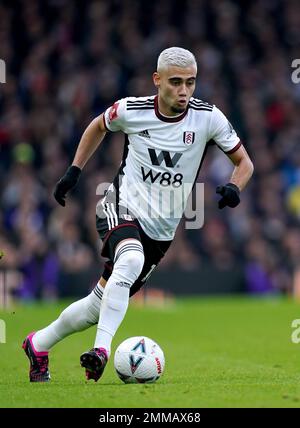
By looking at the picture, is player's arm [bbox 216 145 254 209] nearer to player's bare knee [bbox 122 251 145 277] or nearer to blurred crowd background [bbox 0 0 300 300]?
player's bare knee [bbox 122 251 145 277]

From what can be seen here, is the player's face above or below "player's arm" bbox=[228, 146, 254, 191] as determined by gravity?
above

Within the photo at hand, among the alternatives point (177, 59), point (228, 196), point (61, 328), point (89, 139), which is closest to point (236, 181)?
point (228, 196)

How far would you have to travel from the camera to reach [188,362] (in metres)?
10.0

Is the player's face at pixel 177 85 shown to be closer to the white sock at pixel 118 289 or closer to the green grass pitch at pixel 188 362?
the white sock at pixel 118 289

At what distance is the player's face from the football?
5.99 feet

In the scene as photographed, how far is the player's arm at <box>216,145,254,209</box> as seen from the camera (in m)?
8.10

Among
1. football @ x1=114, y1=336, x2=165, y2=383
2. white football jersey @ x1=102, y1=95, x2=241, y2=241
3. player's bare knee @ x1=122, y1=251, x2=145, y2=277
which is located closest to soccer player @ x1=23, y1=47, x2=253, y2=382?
white football jersey @ x1=102, y1=95, x2=241, y2=241

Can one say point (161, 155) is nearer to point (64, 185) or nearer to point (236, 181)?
point (236, 181)

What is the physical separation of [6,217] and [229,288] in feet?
14.5

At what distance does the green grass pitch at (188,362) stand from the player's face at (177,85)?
6.80 ft

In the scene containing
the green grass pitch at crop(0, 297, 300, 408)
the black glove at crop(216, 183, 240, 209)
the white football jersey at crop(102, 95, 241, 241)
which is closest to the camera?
the green grass pitch at crop(0, 297, 300, 408)

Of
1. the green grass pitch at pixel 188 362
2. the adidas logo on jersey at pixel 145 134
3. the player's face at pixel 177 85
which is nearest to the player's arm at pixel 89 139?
the adidas logo on jersey at pixel 145 134

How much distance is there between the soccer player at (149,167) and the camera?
329 inches

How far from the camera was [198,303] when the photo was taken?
1972 cm
